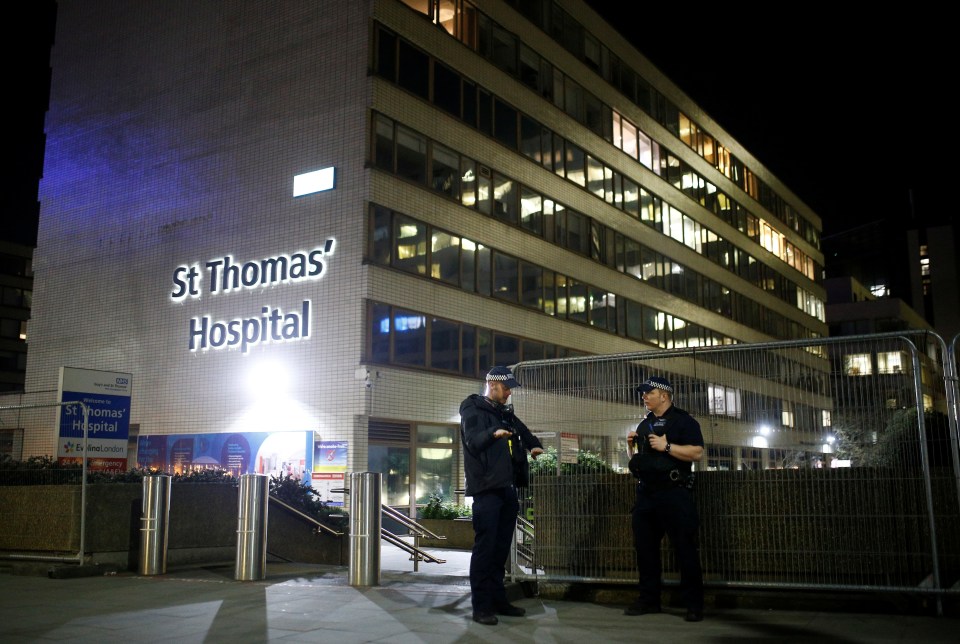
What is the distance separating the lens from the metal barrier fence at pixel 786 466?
7.98 m

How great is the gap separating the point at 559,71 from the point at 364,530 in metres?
25.4

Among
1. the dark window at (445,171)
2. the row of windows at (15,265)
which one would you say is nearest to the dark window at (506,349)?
the dark window at (445,171)

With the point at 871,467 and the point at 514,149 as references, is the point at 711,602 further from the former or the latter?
the point at 514,149

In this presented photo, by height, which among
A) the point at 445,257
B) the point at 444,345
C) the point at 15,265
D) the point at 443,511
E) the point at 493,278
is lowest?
the point at 443,511

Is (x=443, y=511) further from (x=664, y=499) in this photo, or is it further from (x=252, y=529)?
(x=664, y=499)

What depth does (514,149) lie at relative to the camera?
2897cm

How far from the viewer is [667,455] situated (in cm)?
789

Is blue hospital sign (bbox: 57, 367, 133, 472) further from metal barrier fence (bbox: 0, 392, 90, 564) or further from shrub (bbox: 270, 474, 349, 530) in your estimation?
shrub (bbox: 270, 474, 349, 530)

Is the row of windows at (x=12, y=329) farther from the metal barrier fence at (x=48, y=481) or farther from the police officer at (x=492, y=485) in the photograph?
the police officer at (x=492, y=485)

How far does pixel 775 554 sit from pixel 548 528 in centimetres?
229

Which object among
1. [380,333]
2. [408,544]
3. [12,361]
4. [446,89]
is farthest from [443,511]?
[12,361]

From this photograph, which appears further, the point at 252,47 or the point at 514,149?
the point at 514,149

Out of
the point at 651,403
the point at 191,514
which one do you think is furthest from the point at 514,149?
the point at 651,403

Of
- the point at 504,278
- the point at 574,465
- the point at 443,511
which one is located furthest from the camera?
the point at 504,278
